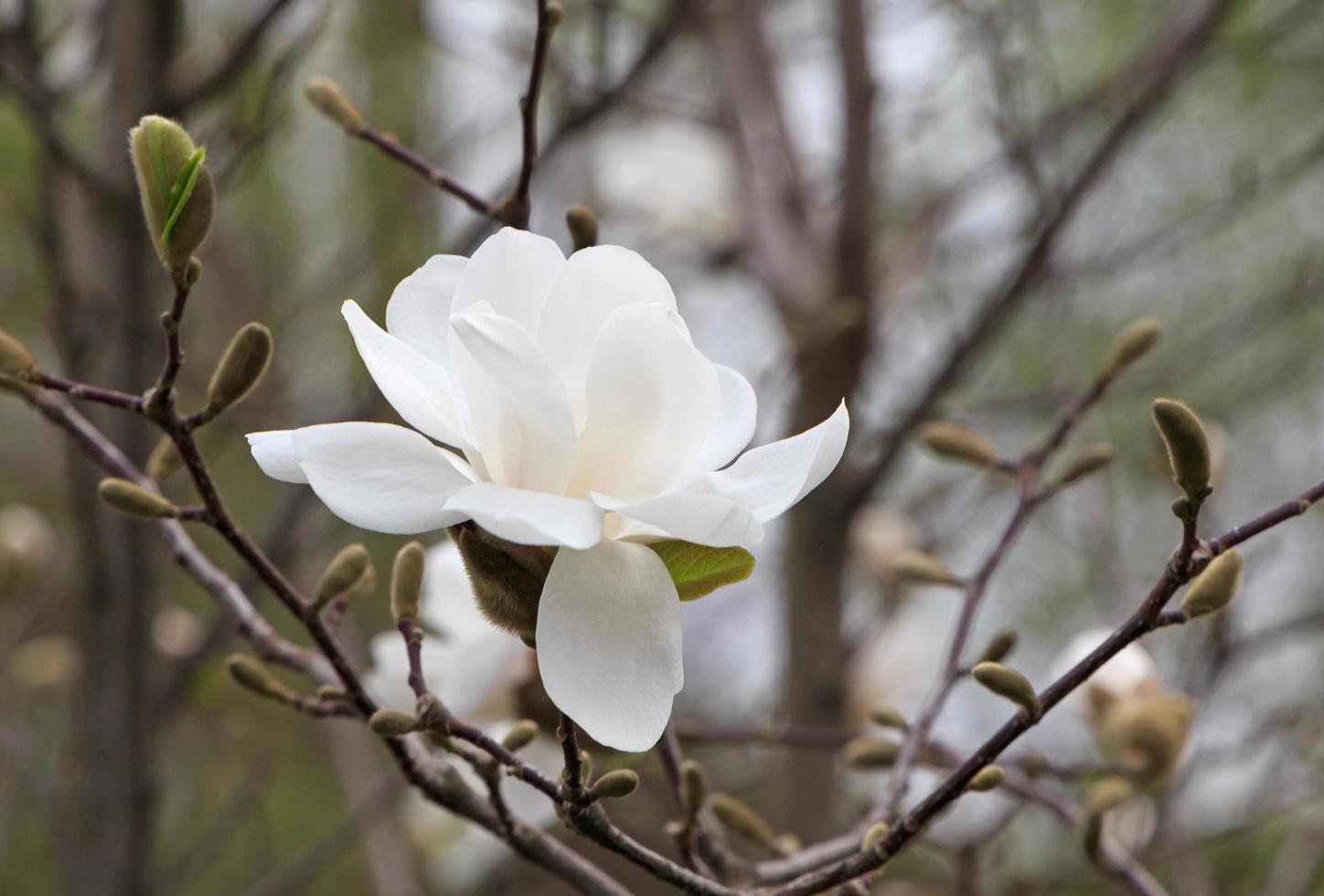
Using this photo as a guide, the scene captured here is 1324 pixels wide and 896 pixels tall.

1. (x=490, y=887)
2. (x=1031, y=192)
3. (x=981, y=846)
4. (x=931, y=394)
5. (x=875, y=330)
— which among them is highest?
(x=1031, y=192)

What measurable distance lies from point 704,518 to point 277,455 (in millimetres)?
159

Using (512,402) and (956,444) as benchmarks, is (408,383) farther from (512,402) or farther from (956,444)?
(956,444)

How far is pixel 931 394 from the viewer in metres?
1.23

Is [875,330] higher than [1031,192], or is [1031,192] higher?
[1031,192]

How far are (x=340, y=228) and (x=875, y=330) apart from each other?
5.85 feet

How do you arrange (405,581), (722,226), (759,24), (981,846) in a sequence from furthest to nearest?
(722,226)
(759,24)
(981,846)
(405,581)

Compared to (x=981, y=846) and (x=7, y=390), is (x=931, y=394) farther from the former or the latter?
(x=7, y=390)

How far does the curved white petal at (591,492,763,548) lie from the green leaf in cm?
5

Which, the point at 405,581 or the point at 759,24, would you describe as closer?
the point at 405,581

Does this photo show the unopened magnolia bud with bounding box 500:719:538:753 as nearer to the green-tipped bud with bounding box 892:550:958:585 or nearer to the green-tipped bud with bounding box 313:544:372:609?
the green-tipped bud with bounding box 313:544:372:609

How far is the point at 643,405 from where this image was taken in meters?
0.44

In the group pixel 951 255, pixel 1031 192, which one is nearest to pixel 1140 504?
pixel 951 255

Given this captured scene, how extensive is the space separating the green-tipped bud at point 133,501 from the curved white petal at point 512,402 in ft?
0.48

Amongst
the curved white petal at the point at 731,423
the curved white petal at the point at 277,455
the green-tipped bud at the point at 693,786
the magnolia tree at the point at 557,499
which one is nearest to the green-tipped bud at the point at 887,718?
the magnolia tree at the point at 557,499
